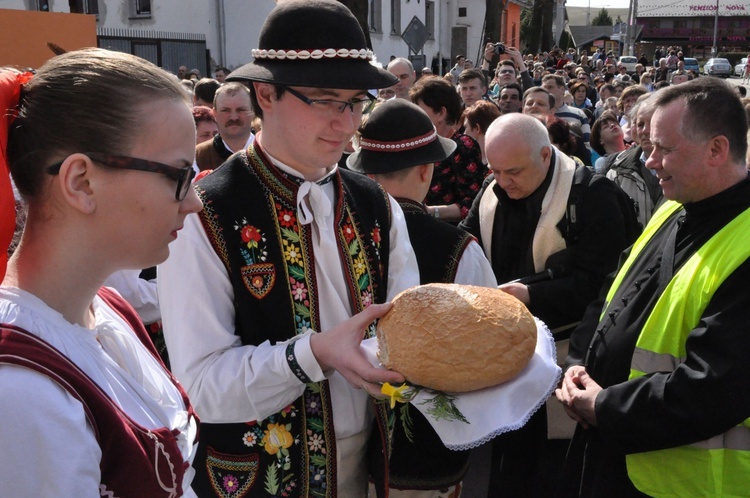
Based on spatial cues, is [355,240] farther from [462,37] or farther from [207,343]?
[462,37]

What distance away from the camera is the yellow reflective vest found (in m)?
2.24

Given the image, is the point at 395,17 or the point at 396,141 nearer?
the point at 396,141

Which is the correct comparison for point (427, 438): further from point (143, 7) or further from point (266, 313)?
point (143, 7)

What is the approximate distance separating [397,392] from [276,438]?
387 mm

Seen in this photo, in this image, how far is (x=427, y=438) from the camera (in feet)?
8.68

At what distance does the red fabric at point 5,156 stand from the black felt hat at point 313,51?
0.73 m

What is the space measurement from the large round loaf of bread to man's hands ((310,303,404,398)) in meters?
0.08

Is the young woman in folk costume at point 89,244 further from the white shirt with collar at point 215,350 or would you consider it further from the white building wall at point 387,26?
the white building wall at point 387,26

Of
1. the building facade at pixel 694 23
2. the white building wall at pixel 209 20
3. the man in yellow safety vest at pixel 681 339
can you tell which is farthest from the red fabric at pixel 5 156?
the building facade at pixel 694 23

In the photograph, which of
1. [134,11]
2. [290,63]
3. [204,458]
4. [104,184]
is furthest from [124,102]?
[134,11]

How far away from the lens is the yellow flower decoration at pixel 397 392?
175 cm

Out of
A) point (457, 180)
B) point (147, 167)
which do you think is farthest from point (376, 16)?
point (147, 167)

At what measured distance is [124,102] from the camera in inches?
50.7

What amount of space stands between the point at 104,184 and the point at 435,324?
0.94 metres
